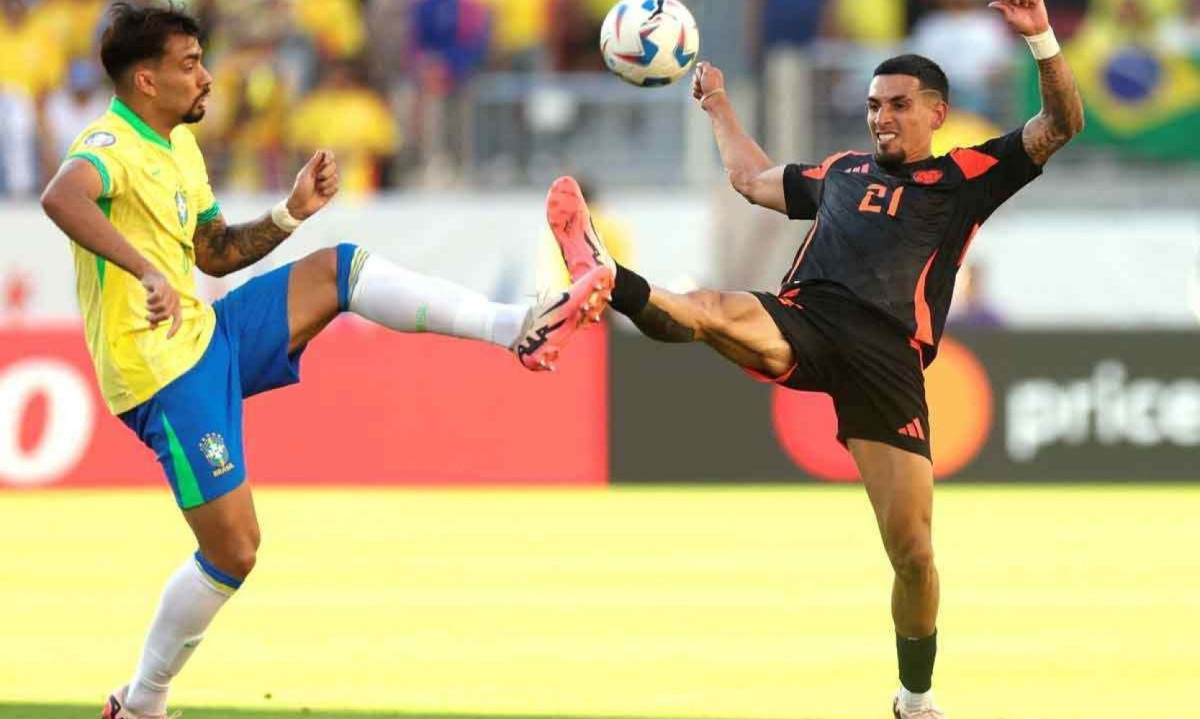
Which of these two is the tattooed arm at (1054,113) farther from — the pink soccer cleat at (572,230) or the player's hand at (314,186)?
the player's hand at (314,186)

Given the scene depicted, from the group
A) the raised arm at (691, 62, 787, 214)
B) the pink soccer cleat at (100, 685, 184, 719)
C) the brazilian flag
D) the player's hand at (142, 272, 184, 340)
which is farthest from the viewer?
the brazilian flag

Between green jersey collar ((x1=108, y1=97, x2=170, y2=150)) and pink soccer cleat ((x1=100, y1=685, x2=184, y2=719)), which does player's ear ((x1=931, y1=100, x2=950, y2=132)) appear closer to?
green jersey collar ((x1=108, y1=97, x2=170, y2=150))

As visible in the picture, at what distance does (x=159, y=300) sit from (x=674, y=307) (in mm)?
1835

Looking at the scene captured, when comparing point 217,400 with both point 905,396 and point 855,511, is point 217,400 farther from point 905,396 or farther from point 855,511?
point 855,511

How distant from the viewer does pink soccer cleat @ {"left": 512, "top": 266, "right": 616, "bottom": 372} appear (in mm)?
7219

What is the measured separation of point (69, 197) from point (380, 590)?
5376 millimetres

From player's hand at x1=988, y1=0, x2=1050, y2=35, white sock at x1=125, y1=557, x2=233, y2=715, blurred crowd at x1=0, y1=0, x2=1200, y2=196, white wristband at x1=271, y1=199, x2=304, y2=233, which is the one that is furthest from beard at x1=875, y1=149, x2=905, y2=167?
blurred crowd at x1=0, y1=0, x2=1200, y2=196

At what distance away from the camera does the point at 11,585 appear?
39.8 feet

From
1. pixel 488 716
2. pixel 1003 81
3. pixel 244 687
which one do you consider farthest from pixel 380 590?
pixel 1003 81

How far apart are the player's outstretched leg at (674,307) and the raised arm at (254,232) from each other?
88 cm

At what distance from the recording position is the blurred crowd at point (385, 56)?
19281 mm

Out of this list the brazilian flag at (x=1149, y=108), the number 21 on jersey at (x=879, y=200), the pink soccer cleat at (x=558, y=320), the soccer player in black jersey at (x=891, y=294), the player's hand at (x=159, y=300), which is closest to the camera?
the player's hand at (x=159, y=300)

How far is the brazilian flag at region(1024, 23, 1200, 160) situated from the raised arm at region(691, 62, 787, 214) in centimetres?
1043

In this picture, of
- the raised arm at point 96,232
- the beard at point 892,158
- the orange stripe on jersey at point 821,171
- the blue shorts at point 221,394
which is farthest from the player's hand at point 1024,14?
the raised arm at point 96,232
